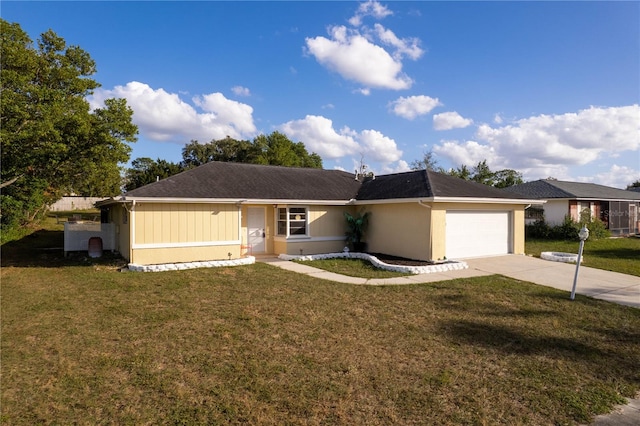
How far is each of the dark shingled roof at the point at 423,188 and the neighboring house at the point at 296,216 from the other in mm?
66

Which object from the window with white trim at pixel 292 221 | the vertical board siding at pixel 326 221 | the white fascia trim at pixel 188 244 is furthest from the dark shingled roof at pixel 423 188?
the white fascia trim at pixel 188 244

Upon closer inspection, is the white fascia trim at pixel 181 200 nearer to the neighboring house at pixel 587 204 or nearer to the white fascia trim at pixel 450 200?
the white fascia trim at pixel 450 200

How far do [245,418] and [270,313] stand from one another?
3.83 metres

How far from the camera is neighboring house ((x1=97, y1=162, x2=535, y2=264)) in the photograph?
13.4m

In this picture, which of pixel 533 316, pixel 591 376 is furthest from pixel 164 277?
pixel 591 376

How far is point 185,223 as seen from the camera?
13664 millimetres

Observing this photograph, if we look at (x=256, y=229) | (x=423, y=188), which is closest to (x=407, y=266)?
(x=423, y=188)

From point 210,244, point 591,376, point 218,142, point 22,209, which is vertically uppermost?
point 218,142

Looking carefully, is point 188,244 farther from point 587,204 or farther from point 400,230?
point 587,204

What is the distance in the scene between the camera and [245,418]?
13.0 ft

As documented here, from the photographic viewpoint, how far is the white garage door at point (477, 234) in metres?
14.6

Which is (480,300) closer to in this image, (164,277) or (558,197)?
(164,277)

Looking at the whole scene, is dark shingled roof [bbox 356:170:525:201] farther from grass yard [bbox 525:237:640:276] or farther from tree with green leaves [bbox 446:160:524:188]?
tree with green leaves [bbox 446:160:524:188]

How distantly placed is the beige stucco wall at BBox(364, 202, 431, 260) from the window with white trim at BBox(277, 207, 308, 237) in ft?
9.38
